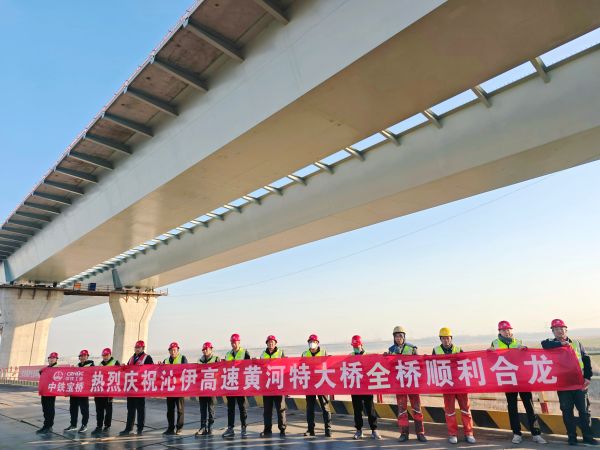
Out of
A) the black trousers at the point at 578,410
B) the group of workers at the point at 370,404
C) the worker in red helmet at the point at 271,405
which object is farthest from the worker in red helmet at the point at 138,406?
the black trousers at the point at 578,410

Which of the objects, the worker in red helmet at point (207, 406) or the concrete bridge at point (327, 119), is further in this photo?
the worker in red helmet at point (207, 406)

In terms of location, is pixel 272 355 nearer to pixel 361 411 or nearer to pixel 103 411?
pixel 361 411

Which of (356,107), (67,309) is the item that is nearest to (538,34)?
(356,107)

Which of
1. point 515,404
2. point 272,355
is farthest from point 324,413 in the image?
point 515,404

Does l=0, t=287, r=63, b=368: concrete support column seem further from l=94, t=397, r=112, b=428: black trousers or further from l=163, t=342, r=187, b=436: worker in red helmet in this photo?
l=163, t=342, r=187, b=436: worker in red helmet

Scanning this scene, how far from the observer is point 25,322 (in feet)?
96.6

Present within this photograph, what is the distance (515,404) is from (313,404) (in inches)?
148

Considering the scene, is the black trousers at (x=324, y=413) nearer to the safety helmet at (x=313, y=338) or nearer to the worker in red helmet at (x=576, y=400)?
the safety helmet at (x=313, y=338)

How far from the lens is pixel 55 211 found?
19359mm

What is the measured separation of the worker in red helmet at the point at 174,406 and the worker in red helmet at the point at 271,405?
1.97 m

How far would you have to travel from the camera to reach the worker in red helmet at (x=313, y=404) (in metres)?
7.79

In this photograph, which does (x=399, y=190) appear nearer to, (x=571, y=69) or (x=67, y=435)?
(x=571, y=69)

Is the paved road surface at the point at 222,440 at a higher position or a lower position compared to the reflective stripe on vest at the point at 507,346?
lower

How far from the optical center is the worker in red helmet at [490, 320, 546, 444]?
261 inches
